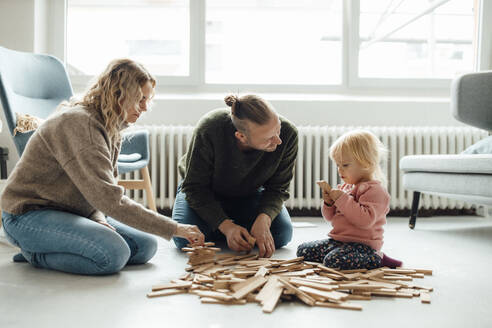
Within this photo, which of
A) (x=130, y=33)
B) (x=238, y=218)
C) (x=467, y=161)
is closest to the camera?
(x=238, y=218)

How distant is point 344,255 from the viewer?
176cm

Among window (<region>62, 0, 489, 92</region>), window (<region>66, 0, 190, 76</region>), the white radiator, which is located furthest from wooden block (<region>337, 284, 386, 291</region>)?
window (<region>66, 0, 190, 76</region>)

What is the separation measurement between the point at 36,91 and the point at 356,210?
2.07 meters

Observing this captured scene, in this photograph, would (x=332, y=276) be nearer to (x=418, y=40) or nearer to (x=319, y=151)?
(x=319, y=151)

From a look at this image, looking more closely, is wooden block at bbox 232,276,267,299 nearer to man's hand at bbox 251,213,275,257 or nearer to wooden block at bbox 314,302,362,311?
wooden block at bbox 314,302,362,311

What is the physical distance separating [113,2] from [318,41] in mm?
1830

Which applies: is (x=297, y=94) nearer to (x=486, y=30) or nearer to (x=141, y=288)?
(x=486, y=30)

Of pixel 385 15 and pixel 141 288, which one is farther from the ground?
pixel 385 15

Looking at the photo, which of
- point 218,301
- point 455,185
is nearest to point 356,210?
point 218,301

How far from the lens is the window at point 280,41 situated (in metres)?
3.94

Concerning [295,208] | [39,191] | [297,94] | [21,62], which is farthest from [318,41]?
[39,191]

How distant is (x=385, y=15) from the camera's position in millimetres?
4023

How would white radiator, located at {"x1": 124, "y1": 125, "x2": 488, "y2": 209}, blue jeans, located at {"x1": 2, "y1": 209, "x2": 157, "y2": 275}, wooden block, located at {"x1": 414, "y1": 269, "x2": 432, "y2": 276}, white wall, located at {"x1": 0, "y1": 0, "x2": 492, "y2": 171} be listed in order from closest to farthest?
blue jeans, located at {"x1": 2, "y1": 209, "x2": 157, "y2": 275}
wooden block, located at {"x1": 414, "y1": 269, "x2": 432, "y2": 276}
white radiator, located at {"x1": 124, "y1": 125, "x2": 488, "y2": 209}
white wall, located at {"x1": 0, "y1": 0, "x2": 492, "y2": 171}

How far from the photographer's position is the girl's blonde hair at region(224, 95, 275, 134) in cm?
183
